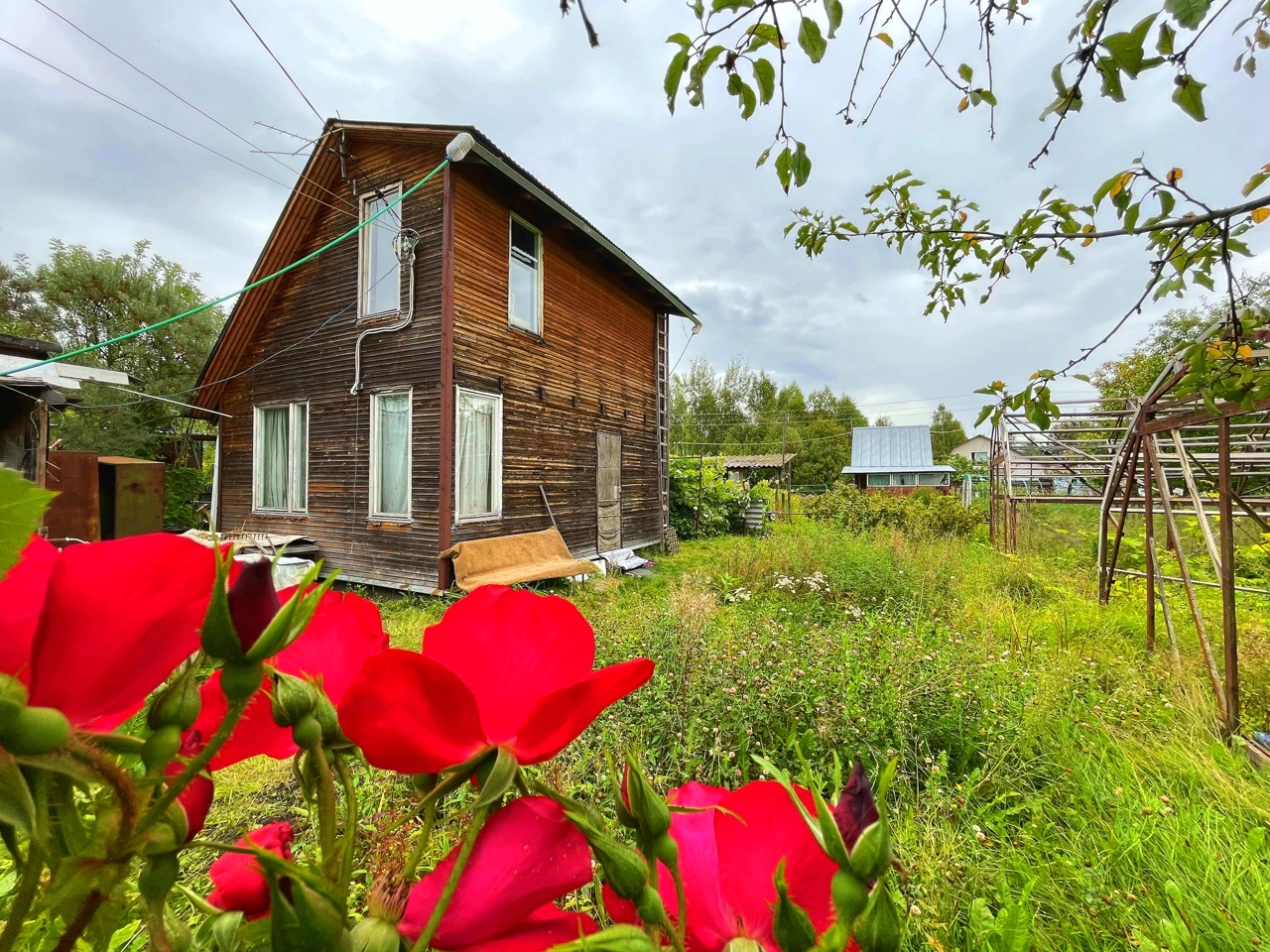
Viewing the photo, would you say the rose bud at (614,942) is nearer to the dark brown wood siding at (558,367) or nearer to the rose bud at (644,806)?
the rose bud at (644,806)

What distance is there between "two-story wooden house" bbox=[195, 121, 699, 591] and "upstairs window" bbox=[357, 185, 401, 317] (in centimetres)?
2

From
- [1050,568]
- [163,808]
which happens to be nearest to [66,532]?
[163,808]

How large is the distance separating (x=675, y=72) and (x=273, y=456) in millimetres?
8289

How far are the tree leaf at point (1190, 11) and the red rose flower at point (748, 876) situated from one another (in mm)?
1230

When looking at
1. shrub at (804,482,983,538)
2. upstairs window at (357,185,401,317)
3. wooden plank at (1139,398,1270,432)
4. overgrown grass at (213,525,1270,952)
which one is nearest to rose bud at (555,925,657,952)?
overgrown grass at (213,525,1270,952)

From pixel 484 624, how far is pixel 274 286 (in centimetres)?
897

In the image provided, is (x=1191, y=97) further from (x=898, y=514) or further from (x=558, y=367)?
(x=898, y=514)

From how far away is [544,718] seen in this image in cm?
31

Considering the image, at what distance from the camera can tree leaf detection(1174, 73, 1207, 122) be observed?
1081 millimetres

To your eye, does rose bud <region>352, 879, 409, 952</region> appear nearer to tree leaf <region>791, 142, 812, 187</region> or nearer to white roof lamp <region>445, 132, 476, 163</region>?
tree leaf <region>791, 142, 812, 187</region>

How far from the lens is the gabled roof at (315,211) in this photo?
6.14 metres

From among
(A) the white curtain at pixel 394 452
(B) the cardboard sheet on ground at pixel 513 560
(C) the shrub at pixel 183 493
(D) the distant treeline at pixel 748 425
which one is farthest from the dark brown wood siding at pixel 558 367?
(D) the distant treeline at pixel 748 425

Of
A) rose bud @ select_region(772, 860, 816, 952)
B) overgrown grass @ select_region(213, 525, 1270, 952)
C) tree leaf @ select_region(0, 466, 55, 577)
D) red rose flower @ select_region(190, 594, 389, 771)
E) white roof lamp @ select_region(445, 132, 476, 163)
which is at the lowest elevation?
overgrown grass @ select_region(213, 525, 1270, 952)

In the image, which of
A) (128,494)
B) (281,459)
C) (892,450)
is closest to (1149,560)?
(281,459)
